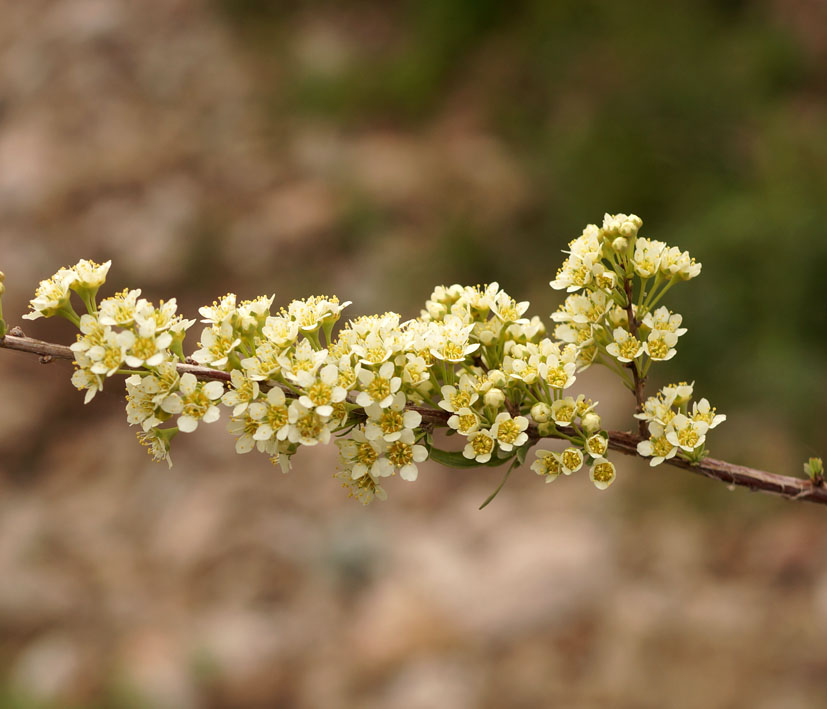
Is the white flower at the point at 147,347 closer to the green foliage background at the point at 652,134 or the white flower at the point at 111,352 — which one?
the white flower at the point at 111,352

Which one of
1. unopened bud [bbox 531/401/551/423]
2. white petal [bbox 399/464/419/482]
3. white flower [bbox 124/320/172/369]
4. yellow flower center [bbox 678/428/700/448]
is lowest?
white petal [bbox 399/464/419/482]

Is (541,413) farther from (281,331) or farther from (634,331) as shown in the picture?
(281,331)

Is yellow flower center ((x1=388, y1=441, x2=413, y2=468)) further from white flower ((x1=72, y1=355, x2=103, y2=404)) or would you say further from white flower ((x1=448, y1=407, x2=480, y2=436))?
white flower ((x1=72, y1=355, x2=103, y2=404))

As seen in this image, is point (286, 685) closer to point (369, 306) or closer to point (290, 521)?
Result: point (290, 521)

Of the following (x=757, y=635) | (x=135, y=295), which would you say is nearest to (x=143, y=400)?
(x=135, y=295)

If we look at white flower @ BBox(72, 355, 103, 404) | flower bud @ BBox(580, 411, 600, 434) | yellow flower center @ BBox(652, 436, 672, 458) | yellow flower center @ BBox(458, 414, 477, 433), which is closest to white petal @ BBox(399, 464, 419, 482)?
yellow flower center @ BBox(458, 414, 477, 433)

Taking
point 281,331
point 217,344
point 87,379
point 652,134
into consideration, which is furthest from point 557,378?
point 652,134

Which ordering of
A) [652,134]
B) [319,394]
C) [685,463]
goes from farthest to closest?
1. [652,134]
2. [685,463]
3. [319,394]
